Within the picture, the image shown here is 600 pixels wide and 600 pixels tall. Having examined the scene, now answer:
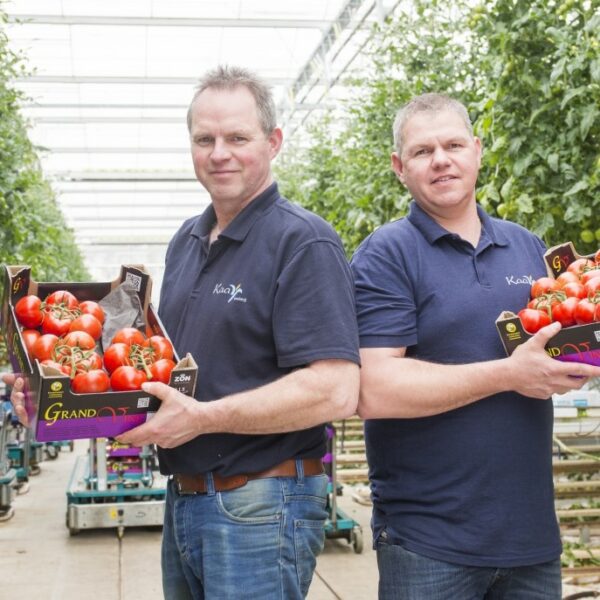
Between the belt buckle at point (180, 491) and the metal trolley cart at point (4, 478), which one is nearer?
the belt buckle at point (180, 491)

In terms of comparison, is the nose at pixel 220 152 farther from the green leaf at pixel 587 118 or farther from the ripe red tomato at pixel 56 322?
the green leaf at pixel 587 118

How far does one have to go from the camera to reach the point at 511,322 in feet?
6.01

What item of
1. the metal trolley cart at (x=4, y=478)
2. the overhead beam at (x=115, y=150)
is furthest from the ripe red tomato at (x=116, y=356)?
the overhead beam at (x=115, y=150)

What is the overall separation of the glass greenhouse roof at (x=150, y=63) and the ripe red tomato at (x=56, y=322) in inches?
253

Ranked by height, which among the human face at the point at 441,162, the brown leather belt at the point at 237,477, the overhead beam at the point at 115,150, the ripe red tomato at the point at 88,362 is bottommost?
the brown leather belt at the point at 237,477

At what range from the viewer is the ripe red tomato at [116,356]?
192cm

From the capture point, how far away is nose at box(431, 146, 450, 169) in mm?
2029

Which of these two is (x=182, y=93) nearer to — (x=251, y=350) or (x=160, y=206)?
(x=160, y=206)

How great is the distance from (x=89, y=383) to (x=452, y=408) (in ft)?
2.43

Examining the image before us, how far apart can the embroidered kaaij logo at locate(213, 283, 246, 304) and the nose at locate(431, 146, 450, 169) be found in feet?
1.68

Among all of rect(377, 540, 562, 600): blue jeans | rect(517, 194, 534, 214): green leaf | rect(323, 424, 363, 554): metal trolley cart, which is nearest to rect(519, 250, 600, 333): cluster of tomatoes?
rect(377, 540, 562, 600): blue jeans

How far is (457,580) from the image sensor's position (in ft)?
6.15

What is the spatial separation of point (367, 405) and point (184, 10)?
489 inches

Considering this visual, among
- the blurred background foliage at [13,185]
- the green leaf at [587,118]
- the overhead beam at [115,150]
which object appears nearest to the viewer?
the green leaf at [587,118]
